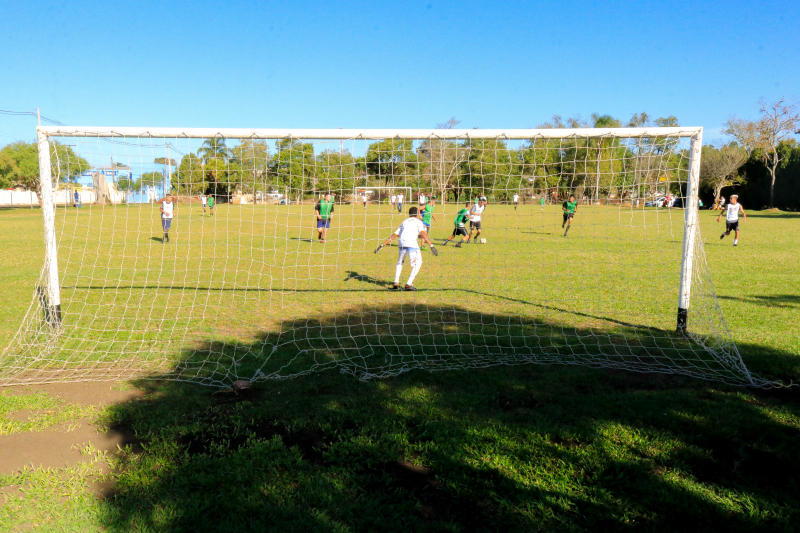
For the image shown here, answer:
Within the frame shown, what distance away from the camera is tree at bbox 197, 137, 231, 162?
24.0 feet

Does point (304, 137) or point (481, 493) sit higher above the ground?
point (304, 137)

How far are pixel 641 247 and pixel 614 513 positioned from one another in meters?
16.1

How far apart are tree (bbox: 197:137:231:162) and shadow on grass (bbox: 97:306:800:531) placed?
3.36 m

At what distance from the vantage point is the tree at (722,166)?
53.0 m

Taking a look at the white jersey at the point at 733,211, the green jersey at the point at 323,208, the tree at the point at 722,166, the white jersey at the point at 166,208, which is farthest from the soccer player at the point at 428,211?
the tree at the point at 722,166

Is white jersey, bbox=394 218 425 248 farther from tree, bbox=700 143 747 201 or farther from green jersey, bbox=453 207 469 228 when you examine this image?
tree, bbox=700 143 747 201

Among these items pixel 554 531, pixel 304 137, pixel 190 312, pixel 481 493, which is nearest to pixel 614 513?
pixel 554 531

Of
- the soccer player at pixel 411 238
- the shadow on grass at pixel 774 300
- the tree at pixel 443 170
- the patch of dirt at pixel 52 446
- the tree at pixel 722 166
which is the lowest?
the patch of dirt at pixel 52 446

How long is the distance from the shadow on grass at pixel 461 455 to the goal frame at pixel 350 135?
2.27 meters

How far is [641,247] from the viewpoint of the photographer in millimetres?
17812

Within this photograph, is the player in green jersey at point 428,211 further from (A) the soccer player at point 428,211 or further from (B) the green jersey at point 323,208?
(B) the green jersey at point 323,208

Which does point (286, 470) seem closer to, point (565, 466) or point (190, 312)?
point (565, 466)

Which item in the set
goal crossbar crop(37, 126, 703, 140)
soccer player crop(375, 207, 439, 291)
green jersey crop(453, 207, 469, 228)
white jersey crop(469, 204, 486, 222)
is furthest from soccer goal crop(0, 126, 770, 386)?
white jersey crop(469, 204, 486, 222)

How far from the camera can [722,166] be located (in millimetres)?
53000
